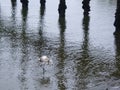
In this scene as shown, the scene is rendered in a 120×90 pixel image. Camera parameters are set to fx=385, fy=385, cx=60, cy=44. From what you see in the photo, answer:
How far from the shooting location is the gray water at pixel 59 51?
15.1 metres

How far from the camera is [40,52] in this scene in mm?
20078

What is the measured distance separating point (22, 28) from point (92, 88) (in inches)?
565

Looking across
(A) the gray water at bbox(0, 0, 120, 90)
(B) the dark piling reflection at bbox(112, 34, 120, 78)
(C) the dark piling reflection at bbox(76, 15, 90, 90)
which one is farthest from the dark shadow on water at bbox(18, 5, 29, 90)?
(B) the dark piling reflection at bbox(112, 34, 120, 78)

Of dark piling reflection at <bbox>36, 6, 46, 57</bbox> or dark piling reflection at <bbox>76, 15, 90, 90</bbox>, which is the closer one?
dark piling reflection at <bbox>76, 15, 90, 90</bbox>

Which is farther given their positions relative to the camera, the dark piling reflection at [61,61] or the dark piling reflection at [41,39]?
the dark piling reflection at [41,39]

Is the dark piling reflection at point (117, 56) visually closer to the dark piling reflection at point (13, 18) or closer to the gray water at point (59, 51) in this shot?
the gray water at point (59, 51)

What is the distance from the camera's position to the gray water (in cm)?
1510

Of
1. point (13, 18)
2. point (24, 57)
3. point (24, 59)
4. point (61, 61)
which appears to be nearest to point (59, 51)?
point (61, 61)

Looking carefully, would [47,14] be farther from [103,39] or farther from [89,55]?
[89,55]

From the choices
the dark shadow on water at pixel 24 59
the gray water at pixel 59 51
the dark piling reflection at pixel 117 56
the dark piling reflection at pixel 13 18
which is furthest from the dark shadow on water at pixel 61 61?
the dark piling reflection at pixel 13 18

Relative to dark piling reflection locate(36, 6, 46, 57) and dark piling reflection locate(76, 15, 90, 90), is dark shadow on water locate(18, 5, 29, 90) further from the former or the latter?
dark piling reflection locate(76, 15, 90, 90)

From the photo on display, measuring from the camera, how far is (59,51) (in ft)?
66.9

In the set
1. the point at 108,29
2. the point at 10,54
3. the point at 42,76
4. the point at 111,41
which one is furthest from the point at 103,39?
the point at 42,76

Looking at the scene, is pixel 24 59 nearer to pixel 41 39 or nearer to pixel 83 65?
pixel 83 65
